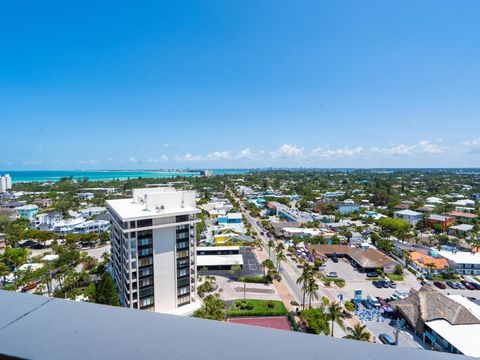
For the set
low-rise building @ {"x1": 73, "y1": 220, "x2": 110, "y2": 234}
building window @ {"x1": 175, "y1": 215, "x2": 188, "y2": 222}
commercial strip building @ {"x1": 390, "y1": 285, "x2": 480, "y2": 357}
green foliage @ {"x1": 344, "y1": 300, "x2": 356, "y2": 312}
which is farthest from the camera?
low-rise building @ {"x1": 73, "y1": 220, "x2": 110, "y2": 234}

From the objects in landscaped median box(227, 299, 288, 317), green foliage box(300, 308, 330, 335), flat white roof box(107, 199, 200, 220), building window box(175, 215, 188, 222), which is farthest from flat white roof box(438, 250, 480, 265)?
building window box(175, 215, 188, 222)

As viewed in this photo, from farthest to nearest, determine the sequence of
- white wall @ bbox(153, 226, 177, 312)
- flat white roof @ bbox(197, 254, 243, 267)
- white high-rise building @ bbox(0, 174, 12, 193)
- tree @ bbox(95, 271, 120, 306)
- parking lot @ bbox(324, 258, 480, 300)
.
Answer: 1. white high-rise building @ bbox(0, 174, 12, 193)
2. flat white roof @ bbox(197, 254, 243, 267)
3. parking lot @ bbox(324, 258, 480, 300)
4. white wall @ bbox(153, 226, 177, 312)
5. tree @ bbox(95, 271, 120, 306)

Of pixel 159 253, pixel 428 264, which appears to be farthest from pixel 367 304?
pixel 159 253

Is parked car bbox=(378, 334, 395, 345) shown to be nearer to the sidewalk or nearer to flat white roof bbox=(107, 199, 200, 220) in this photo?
the sidewalk

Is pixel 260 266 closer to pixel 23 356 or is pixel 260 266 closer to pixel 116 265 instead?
pixel 116 265

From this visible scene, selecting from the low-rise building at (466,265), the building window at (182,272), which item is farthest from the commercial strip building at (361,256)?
the building window at (182,272)

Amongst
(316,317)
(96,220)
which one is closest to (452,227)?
(316,317)

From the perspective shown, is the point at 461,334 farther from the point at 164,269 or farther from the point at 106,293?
the point at 106,293
